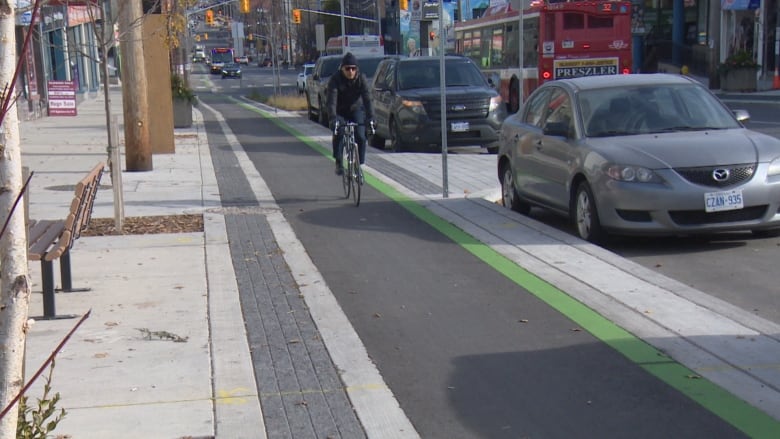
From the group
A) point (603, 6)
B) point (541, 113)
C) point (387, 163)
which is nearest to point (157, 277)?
point (541, 113)

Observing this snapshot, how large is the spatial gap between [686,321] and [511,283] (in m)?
1.65

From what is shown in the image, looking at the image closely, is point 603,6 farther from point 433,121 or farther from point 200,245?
point 200,245

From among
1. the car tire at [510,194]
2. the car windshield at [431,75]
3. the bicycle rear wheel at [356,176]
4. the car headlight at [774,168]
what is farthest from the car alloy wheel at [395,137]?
the car headlight at [774,168]

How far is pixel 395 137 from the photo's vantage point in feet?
66.2

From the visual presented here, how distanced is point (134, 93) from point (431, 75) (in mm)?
6864

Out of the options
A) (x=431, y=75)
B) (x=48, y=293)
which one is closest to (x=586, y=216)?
(x=48, y=293)

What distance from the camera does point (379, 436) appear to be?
503 cm

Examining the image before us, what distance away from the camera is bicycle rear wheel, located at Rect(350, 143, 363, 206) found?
1241cm

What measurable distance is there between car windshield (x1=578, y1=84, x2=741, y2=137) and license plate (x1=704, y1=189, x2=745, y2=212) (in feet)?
4.07

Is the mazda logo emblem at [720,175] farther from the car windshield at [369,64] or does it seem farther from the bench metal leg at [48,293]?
the car windshield at [369,64]

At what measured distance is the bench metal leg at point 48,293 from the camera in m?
7.17

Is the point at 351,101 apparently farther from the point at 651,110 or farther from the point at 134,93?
the point at 651,110

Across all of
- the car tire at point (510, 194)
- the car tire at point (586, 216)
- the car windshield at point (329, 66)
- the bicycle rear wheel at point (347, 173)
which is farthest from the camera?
the car windshield at point (329, 66)

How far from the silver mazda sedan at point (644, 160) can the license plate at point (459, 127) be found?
742 centimetres
